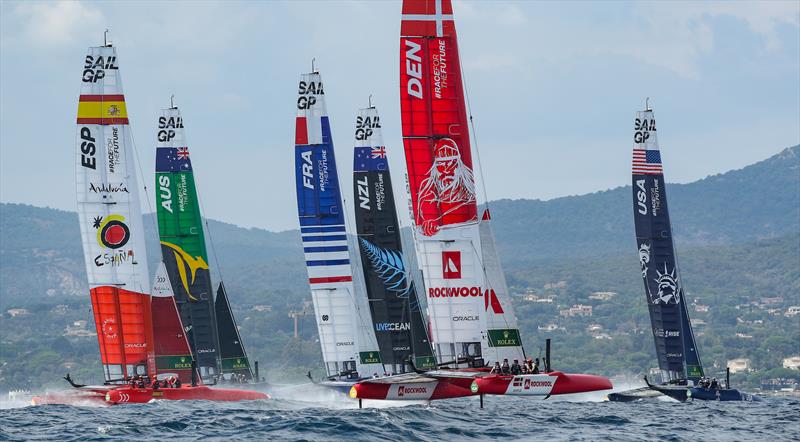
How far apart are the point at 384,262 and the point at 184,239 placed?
10.1 metres

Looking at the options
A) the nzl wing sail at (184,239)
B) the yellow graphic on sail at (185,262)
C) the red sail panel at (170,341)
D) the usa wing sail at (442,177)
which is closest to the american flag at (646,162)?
the usa wing sail at (442,177)

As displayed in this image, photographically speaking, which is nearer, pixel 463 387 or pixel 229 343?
pixel 463 387

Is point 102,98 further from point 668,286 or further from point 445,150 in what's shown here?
point 668,286

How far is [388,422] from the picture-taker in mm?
37125

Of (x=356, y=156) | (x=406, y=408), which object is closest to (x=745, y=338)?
(x=356, y=156)

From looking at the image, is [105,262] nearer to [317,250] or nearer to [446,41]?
[317,250]

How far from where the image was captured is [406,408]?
41.6m

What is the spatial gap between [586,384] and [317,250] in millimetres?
11702

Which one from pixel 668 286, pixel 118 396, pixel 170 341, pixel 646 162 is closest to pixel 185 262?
pixel 170 341

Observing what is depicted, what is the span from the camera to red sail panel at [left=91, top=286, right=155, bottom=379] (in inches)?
1909

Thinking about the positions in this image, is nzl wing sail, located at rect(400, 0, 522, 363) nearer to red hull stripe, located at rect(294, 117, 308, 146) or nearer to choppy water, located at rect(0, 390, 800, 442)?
choppy water, located at rect(0, 390, 800, 442)

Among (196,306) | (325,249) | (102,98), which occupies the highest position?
(102,98)

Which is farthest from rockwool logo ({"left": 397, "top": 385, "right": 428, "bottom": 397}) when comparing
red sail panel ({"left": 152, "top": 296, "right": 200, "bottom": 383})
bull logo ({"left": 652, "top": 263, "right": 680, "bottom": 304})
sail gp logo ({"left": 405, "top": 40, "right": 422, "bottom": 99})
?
bull logo ({"left": 652, "top": 263, "right": 680, "bottom": 304})

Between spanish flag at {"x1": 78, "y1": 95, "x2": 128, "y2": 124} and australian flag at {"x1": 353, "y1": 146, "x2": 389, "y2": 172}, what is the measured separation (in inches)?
342
